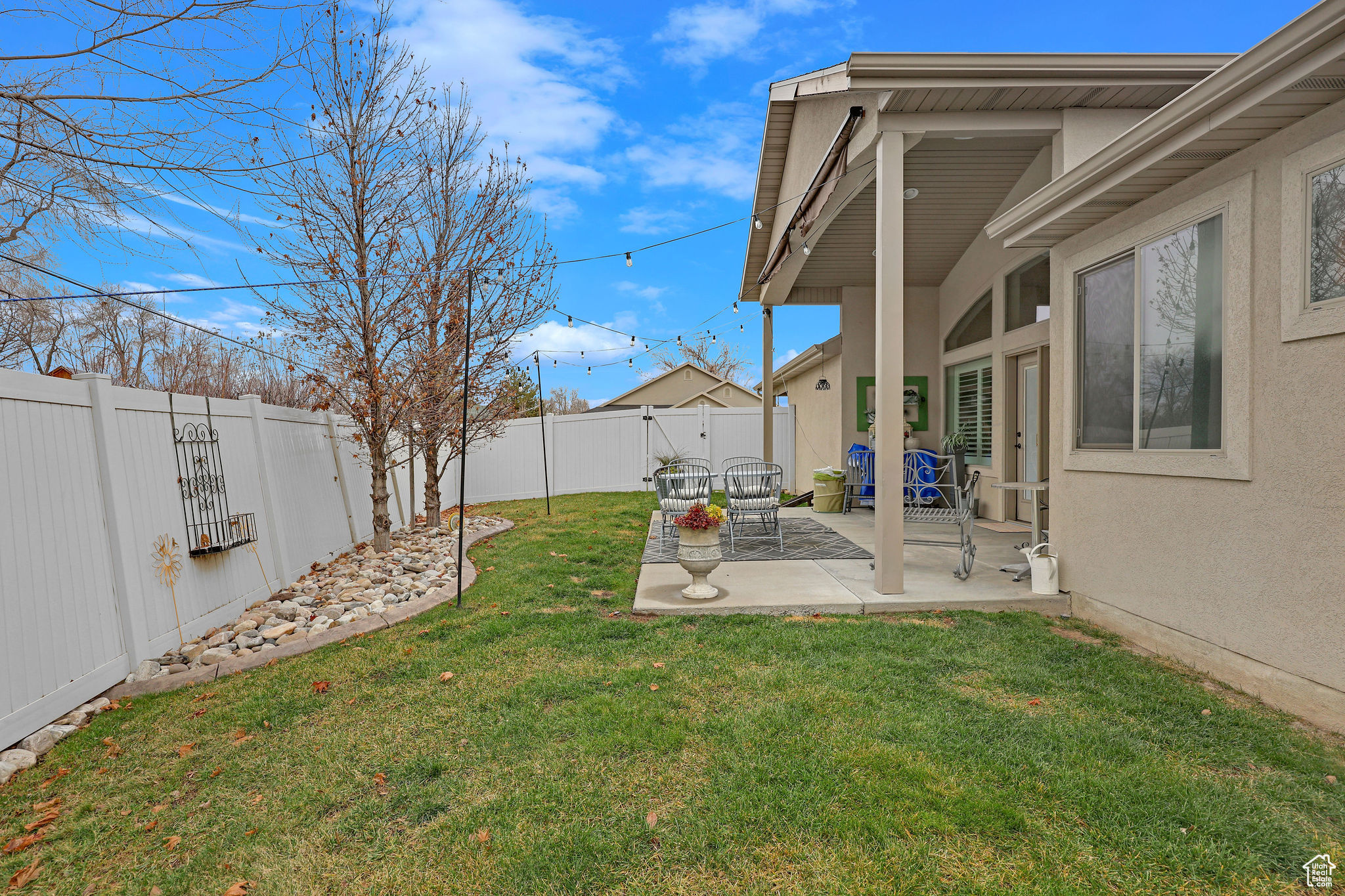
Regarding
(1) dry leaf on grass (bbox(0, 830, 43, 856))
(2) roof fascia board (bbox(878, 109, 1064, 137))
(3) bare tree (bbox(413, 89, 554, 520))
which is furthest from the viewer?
(3) bare tree (bbox(413, 89, 554, 520))

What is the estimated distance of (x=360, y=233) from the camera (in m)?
6.39

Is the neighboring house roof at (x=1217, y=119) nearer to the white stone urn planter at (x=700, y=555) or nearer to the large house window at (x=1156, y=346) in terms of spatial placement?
the large house window at (x=1156, y=346)

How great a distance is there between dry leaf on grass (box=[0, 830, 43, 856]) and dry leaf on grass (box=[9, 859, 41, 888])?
0.14 meters

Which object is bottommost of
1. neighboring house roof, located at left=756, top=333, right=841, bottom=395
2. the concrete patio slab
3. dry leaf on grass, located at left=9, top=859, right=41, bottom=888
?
the concrete patio slab

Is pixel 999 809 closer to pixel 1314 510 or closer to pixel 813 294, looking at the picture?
pixel 1314 510

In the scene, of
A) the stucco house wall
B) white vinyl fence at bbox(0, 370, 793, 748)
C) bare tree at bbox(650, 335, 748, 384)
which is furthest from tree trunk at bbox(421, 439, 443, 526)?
bare tree at bbox(650, 335, 748, 384)

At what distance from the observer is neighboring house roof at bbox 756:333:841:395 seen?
10.5 metres

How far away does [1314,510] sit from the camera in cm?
279

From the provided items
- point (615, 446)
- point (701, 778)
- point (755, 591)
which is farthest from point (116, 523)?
point (615, 446)

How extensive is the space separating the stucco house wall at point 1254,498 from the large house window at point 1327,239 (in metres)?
0.07

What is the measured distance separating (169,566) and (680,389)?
23.7 m

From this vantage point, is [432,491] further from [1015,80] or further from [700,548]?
[1015,80]

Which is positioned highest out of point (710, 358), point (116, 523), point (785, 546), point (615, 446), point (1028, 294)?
point (710, 358)

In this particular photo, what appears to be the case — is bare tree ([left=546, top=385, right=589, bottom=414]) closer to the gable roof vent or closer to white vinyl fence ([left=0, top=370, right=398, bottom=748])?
white vinyl fence ([left=0, top=370, right=398, bottom=748])
